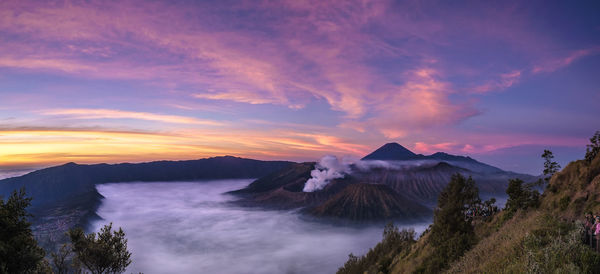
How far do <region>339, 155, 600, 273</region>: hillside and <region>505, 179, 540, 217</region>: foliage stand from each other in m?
0.51

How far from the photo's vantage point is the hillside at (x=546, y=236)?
11148mm

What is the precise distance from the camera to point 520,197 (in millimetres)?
31312

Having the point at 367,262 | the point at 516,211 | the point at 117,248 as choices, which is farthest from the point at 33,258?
the point at 367,262

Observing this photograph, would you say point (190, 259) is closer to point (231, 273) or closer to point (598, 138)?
point (231, 273)

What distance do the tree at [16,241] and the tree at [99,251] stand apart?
8.50m

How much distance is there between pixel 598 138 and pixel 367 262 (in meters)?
48.1

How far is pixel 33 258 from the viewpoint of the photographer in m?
21.5

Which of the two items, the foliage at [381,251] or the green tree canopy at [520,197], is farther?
the foliage at [381,251]

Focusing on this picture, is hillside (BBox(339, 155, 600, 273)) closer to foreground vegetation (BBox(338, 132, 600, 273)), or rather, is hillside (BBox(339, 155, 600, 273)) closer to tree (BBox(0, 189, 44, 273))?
foreground vegetation (BBox(338, 132, 600, 273))

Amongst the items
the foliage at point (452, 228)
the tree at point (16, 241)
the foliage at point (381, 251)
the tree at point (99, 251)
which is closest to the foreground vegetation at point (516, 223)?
the foliage at point (452, 228)

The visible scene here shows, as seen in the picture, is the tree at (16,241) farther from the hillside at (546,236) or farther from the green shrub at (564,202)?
the green shrub at (564,202)

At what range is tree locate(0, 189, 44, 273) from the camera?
808 inches

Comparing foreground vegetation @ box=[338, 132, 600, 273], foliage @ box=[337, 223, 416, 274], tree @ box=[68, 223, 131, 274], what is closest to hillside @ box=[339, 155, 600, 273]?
foreground vegetation @ box=[338, 132, 600, 273]

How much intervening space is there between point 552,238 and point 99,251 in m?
38.4
